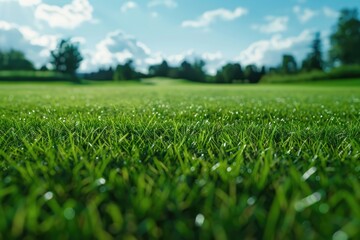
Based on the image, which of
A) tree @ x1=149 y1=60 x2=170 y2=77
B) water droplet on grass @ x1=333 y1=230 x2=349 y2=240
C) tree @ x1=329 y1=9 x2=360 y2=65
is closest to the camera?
water droplet on grass @ x1=333 y1=230 x2=349 y2=240

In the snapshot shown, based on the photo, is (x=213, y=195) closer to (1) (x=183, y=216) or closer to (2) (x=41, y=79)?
(1) (x=183, y=216)

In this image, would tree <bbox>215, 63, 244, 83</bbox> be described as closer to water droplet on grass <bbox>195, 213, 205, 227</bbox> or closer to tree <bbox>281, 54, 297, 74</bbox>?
tree <bbox>281, 54, 297, 74</bbox>

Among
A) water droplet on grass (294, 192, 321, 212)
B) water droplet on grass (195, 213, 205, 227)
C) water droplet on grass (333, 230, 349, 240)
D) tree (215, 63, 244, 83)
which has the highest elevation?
water droplet on grass (294, 192, 321, 212)

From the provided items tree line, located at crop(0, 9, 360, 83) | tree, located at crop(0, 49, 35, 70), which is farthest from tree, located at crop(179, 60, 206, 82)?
tree, located at crop(0, 49, 35, 70)

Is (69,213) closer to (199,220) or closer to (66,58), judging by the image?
(199,220)

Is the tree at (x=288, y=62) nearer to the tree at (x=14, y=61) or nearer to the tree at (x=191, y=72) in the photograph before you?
the tree at (x=191, y=72)

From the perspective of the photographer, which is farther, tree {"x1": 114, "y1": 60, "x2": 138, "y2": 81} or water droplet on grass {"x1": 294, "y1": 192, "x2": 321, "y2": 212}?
tree {"x1": 114, "y1": 60, "x2": 138, "y2": 81}

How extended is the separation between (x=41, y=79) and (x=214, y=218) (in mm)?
68365

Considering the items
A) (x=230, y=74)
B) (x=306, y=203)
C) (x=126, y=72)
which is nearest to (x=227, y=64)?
(x=230, y=74)

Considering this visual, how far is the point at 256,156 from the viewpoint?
6.92 feet

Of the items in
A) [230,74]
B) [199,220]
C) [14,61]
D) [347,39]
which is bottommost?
[230,74]

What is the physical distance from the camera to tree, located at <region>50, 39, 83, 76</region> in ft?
280

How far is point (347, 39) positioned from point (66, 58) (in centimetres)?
7412

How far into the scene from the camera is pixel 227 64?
111 m
